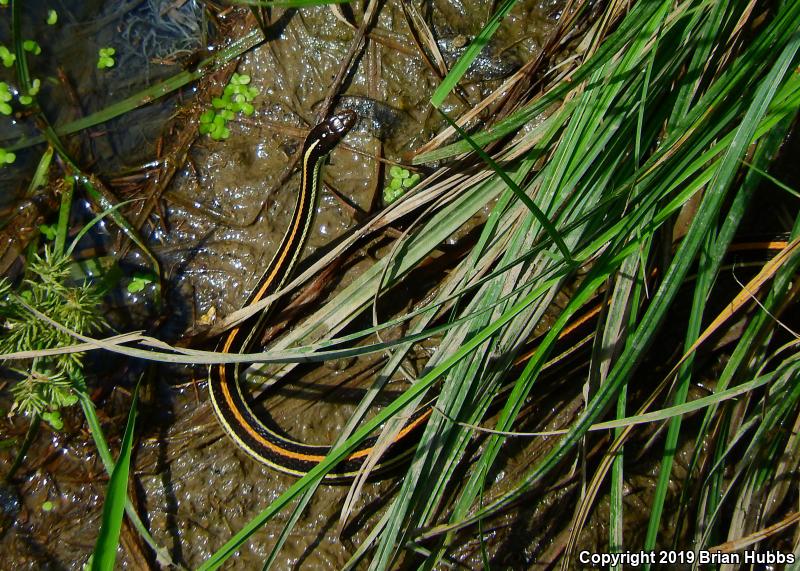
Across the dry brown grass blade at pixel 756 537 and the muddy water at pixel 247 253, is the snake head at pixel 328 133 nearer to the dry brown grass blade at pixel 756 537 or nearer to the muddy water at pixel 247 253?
the muddy water at pixel 247 253

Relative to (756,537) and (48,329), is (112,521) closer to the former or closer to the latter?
(48,329)

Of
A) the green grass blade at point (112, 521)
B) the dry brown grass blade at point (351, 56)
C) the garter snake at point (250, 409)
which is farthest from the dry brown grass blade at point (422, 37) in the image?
the green grass blade at point (112, 521)

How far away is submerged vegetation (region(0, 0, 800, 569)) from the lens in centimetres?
166

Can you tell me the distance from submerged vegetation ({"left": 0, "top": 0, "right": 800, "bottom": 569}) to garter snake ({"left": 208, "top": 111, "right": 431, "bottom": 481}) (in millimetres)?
211

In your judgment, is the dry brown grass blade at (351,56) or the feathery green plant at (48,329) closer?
the feathery green plant at (48,329)

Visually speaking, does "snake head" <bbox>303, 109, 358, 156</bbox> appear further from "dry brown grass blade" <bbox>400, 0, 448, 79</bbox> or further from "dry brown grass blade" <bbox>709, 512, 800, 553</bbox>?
"dry brown grass blade" <bbox>709, 512, 800, 553</bbox>

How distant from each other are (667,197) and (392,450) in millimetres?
1379

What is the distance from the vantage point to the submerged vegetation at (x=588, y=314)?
65.2 inches

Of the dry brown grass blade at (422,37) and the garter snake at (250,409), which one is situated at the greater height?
the dry brown grass blade at (422,37)

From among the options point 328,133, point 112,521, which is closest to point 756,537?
Answer: point 112,521

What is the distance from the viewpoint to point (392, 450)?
2336mm

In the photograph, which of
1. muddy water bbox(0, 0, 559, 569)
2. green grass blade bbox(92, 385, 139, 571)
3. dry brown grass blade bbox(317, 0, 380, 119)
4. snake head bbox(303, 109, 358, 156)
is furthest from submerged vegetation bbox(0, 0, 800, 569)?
dry brown grass blade bbox(317, 0, 380, 119)

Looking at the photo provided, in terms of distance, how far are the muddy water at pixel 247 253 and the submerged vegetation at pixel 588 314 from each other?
0.63ft

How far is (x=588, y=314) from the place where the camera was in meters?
2.28
